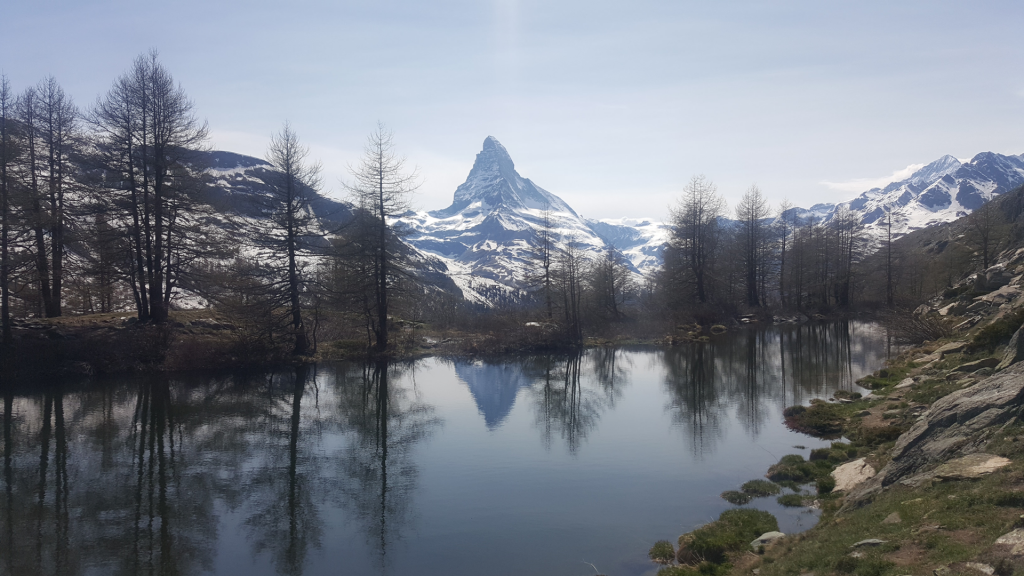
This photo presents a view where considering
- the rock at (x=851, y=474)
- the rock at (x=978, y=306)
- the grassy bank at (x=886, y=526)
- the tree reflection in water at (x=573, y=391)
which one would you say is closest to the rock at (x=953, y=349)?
the grassy bank at (x=886, y=526)

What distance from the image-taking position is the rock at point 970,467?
25.6 feet

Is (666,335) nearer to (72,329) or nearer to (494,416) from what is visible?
(494,416)

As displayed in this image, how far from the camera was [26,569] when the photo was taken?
969 centimetres

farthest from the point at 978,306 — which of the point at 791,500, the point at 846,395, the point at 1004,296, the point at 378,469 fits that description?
the point at 378,469

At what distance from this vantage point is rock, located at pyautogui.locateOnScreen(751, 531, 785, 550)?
970cm

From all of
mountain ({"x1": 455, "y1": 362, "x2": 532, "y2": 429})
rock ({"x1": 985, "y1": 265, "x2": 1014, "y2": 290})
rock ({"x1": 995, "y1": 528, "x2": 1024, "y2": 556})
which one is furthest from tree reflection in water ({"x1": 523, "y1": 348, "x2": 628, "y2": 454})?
rock ({"x1": 985, "y1": 265, "x2": 1014, "y2": 290})

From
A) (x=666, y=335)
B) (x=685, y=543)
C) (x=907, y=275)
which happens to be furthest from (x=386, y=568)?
(x=907, y=275)

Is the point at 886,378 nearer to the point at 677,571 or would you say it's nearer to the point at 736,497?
the point at 736,497

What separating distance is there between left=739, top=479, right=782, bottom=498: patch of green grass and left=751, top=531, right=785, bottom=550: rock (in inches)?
128

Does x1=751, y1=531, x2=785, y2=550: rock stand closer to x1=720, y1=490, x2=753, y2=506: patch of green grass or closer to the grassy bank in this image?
the grassy bank

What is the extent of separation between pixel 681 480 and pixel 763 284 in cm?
6819

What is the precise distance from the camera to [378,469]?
16.0m

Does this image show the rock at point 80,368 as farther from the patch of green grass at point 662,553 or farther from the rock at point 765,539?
the rock at point 765,539

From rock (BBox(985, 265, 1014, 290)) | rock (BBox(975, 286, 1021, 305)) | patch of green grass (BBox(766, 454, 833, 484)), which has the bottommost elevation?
patch of green grass (BBox(766, 454, 833, 484))
